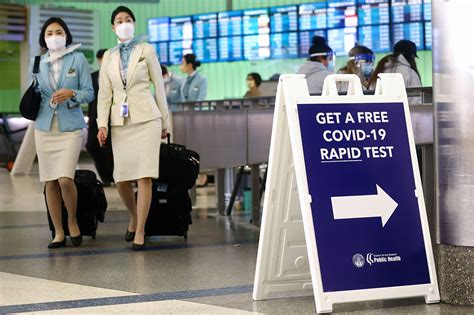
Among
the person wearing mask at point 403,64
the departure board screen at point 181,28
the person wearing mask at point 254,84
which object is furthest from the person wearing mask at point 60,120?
the departure board screen at point 181,28

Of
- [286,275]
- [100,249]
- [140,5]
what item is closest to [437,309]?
[286,275]

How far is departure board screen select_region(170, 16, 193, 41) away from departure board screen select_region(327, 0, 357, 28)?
10.4 ft

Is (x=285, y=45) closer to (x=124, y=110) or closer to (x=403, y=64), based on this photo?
A: (x=403, y=64)

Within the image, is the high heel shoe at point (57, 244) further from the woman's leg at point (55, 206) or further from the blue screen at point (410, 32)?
the blue screen at point (410, 32)

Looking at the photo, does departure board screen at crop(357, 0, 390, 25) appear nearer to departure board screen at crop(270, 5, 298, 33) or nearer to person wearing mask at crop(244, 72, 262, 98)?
departure board screen at crop(270, 5, 298, 33)

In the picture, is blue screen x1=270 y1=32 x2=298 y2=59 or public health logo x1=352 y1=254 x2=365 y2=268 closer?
public health logo x1=352 y1=254 x2=365 y2=268

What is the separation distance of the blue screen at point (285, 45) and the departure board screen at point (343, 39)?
0.83 m

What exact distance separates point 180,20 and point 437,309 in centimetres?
1485

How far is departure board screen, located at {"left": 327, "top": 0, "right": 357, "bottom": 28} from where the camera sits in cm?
1648

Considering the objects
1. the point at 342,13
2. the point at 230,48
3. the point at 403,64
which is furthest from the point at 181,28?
the point at 403,64

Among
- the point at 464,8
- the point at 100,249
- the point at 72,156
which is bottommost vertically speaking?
the point at 100,249

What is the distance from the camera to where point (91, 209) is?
8266mm

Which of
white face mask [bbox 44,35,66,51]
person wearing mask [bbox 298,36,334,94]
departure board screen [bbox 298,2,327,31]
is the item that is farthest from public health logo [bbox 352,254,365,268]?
departure board screen [bbox 298,2,327,31]

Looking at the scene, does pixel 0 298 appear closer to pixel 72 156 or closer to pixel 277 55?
pixel 72 156
